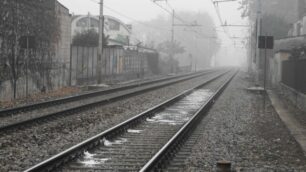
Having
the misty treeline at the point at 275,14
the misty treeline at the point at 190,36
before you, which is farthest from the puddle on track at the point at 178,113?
the misty treeline at the point at 190,36

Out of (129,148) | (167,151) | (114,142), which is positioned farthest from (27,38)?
(167,151)

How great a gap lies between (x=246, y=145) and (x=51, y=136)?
4666mm

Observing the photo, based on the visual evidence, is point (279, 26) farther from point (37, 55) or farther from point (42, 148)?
point (42, 148)

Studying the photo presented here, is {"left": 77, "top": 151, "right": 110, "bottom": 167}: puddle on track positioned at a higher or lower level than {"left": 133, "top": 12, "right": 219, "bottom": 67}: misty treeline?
lower

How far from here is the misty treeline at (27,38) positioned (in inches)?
867

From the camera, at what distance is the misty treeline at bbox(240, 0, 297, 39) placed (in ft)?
202

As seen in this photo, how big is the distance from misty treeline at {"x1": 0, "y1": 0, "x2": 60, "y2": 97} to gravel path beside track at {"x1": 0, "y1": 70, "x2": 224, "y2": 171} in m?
5.76

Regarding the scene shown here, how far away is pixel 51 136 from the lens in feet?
40.7

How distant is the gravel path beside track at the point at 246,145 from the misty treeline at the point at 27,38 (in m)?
9.40

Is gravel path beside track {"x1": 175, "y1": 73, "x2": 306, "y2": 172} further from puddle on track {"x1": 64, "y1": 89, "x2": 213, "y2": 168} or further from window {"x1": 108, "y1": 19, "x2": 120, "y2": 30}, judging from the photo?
window {"x1": 108, "y1": 19, "x2": 120, "y2": 30}

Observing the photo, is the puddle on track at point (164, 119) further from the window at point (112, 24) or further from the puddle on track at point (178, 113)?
the window at point (112, 24)

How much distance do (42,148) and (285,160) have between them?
5028 millimetres

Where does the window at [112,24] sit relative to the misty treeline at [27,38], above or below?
above

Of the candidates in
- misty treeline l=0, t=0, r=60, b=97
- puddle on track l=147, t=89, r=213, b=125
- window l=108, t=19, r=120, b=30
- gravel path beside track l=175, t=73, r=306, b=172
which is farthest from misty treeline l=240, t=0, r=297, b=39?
gravel path beside track l=175, t=73, r=306, b=172
